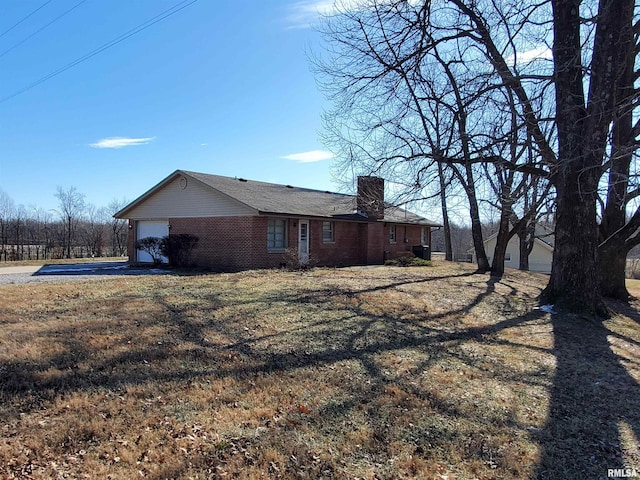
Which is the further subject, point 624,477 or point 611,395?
point 611,395

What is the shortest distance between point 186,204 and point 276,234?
167 inches

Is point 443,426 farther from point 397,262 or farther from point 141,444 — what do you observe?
point 397,262

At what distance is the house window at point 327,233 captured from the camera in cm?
2008

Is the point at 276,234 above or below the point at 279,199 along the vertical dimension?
below

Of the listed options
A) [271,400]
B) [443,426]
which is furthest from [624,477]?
[271,400]

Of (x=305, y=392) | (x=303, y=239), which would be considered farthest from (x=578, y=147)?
(x=303, y=239)

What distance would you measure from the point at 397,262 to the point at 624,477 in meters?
18.3

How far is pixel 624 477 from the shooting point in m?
3.26

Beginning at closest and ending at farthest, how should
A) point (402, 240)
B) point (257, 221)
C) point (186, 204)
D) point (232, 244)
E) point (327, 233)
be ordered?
point (257, 221) → point (232, 244) → point (186, 204) → point (327, 233) → point (402, 240)

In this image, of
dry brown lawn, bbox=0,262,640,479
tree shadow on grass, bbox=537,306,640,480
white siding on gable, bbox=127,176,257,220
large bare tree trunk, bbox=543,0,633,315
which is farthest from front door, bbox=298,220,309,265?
tree shadow on grass, bbox=537,306,640,480

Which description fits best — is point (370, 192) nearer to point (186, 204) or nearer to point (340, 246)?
point (340, 246)

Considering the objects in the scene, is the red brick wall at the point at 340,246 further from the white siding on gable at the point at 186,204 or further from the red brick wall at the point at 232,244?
the white siding on gable at the point at 186,204

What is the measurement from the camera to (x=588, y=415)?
4.38 m

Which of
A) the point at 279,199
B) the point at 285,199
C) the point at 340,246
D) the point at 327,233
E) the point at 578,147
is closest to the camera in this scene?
the point at 578,147
